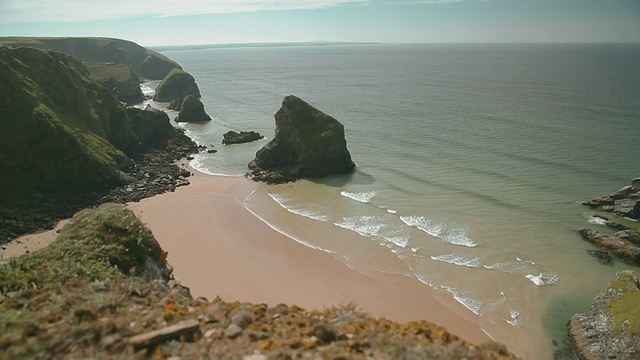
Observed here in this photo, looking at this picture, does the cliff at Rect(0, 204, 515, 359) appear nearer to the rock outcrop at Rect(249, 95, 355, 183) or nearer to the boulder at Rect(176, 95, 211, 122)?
the rock outcrop at Rect(249, 95, 355, 183)

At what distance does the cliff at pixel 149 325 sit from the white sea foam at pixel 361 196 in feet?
85.5

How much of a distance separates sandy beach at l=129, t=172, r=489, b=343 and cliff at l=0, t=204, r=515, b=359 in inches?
285

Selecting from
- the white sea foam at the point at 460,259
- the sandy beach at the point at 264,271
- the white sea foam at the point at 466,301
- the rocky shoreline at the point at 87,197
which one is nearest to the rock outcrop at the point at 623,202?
the white sea foam at the point at 460,259

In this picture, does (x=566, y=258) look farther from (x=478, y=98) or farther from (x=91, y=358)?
(x=478, y=98)

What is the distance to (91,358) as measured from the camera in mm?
6570

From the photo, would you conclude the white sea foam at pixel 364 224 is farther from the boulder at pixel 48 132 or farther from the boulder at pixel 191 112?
the boulder at pixel 191 112

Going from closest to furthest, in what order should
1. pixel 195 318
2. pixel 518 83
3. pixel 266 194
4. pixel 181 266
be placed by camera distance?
pixel 195 318 < pixel 181 266 < pixel 266 194 < pixel 518 83

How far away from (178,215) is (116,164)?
11.7m

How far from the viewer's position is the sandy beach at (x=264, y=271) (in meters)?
20.5

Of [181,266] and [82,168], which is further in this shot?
[82,168]

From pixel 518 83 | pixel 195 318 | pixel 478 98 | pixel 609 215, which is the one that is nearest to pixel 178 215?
pixel 195 318

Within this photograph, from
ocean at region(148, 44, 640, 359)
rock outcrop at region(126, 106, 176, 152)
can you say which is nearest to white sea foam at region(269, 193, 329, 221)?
ocean at region(148, 44, 640, 359)

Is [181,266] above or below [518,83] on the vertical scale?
below

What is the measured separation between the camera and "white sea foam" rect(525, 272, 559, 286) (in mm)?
22784
